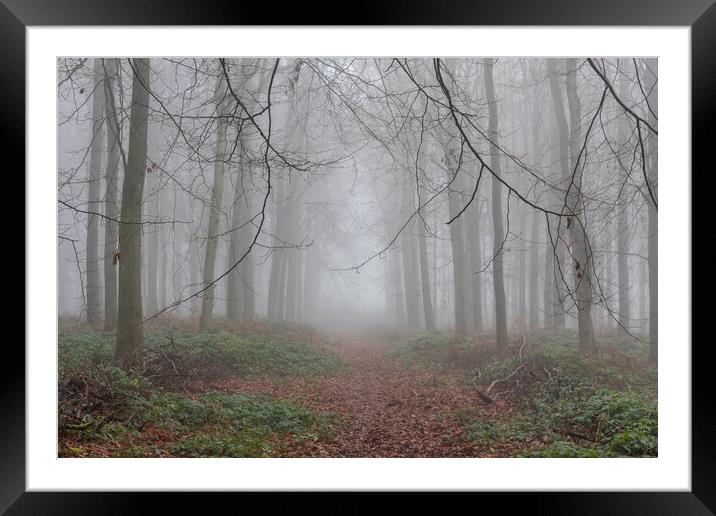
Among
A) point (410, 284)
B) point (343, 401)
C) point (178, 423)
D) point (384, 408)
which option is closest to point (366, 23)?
point (178, 423)

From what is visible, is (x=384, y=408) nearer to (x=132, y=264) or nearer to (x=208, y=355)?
(x=208, y=355)

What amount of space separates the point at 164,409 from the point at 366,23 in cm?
388

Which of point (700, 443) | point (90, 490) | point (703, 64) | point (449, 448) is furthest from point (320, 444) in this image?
point (703, 64)

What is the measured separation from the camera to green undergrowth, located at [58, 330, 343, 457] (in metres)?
3.87

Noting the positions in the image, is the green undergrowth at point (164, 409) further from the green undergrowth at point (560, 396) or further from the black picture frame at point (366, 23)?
the green undergrowth at point (560, 396)

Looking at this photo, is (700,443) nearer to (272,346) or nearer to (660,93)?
(660,93)

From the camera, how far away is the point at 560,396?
557cm

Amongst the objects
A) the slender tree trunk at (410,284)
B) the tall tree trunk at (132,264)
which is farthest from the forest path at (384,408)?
the slender tree trunk at (410,284)

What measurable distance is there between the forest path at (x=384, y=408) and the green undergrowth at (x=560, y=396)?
24 cm

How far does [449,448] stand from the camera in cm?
468

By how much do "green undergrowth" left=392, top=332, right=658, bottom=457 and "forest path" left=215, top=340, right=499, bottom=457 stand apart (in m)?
0.24

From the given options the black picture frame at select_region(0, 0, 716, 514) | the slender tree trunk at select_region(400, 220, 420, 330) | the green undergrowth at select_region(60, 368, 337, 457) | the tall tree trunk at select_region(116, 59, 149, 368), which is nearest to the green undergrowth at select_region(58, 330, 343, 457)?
the green undergrowth at select_region(60, 368, 337, 457)

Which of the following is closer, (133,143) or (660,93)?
(660,93)

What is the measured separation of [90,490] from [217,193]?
624cm
